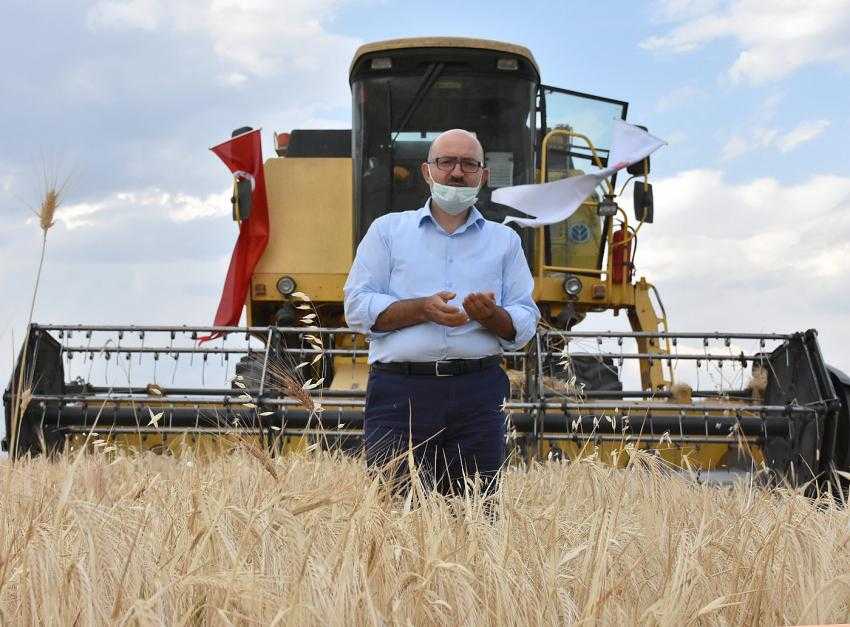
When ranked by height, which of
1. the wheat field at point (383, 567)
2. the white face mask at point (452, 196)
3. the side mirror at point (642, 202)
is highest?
the side mirror at point (642, 202)

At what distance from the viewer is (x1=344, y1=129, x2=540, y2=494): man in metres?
3.78

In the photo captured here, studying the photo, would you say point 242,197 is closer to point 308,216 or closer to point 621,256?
point 308,216

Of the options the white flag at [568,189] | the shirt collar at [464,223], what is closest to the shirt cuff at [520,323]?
the shirt collar at [464,223]

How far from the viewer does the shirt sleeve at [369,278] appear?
12.5 feet

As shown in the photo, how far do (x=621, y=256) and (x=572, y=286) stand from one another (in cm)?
79

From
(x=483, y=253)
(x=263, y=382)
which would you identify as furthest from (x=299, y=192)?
(x=483, y=253)

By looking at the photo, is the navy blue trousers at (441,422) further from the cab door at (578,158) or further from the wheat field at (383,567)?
the cab door at (578,158)

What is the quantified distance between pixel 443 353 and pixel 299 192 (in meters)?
5.76

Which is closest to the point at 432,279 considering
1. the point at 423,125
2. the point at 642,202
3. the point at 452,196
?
the point at 452,196

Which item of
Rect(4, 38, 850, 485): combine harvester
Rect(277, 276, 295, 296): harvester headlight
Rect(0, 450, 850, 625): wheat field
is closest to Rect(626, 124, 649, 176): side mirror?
Rect(4, 38, 850, 485): combine harvester

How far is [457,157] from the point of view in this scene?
3812 mm

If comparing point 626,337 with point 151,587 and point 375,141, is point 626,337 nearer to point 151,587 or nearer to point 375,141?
point 375,141

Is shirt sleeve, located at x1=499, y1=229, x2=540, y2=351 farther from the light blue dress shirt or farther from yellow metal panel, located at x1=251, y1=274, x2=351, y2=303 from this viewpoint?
yellow metal panel, located at x1=251, y1=274, x2=351, y2=303

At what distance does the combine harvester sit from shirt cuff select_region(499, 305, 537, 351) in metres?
1.22
